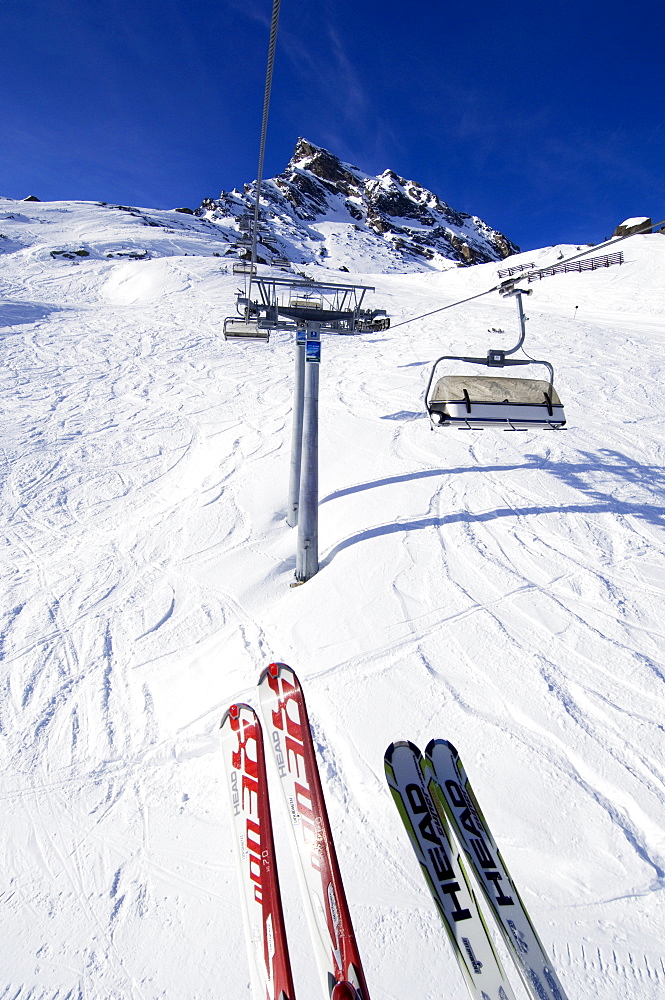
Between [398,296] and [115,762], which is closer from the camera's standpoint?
[115,762]

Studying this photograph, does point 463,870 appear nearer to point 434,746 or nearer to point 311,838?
point 434,746

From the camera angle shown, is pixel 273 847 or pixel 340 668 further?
pixel 340 668

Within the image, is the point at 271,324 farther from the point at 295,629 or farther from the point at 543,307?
the point at 543,307

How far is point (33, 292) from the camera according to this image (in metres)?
25.9

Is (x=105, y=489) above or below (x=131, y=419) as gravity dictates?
below

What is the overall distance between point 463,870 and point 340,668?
2385 mm

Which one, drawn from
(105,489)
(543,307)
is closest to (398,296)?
(543,307)

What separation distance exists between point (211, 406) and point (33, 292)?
18.9m

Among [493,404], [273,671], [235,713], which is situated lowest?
[235,713]

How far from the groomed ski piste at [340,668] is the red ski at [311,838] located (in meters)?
0.69

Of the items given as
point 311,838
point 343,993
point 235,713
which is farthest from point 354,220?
point 343,993

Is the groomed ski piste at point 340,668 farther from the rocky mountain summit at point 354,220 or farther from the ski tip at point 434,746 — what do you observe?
the rocky mountain summit at point 354,220

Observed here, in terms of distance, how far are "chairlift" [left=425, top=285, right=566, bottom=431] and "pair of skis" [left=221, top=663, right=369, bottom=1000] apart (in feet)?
12.2

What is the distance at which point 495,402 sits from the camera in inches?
236
